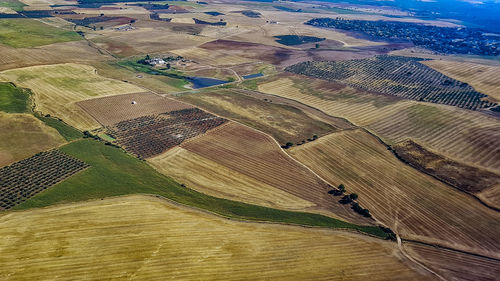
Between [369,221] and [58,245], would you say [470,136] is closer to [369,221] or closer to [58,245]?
[369,221]

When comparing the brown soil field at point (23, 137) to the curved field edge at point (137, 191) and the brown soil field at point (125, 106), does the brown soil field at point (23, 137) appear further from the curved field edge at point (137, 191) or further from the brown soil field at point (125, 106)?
the brown soil field at point (125, 106)

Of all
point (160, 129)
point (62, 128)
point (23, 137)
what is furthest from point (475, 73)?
point (23, 137)

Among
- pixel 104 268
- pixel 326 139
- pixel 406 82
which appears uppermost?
pixel 406 82

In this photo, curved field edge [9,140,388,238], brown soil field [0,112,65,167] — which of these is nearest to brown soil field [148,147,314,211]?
curved field edge [9,140,388,238]

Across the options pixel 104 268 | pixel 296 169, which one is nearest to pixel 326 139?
pixel 296 169

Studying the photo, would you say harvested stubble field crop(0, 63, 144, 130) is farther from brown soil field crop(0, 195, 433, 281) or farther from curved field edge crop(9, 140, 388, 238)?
brown soil field crop(0, 195, 433, 281)
